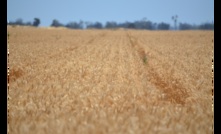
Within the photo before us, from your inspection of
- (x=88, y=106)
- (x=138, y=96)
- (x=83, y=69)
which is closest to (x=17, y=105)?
(x=88, y=106)

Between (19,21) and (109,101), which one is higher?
A: (19,21)

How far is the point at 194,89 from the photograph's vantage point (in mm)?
10312

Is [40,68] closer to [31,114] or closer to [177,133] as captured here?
[31,114]

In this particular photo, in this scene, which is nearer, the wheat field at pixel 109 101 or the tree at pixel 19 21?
the wheat field at pixel 109 101

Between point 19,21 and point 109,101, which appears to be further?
point 19,21

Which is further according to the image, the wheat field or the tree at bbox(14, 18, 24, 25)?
the tree at bbox(14, 18, 24, 25)

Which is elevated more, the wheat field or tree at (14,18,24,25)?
tree at (14,18,24,25)

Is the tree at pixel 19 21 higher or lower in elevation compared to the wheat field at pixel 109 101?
higher

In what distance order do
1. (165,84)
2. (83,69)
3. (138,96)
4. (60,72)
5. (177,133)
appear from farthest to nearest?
(83,69)
(60,72)
(165,84)
(138,96)
(177,133)

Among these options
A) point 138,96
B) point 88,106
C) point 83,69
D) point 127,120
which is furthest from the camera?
point 83,69
